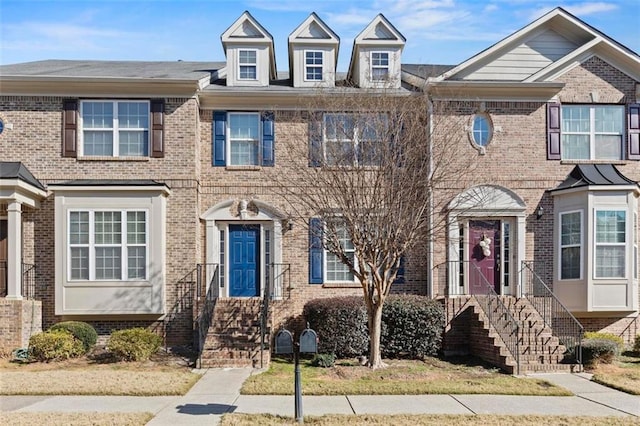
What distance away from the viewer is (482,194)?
1706cm

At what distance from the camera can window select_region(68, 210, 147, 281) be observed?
15.9 meters

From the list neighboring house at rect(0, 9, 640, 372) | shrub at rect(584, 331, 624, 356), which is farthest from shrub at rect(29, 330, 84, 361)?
shrub at rect(584, 331, 624, 356)

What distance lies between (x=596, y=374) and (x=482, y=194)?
5612mm

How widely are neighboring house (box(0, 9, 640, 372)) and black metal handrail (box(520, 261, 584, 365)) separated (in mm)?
127

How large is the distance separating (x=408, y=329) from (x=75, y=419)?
27.1 ft

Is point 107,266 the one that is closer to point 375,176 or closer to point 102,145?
point 102,145

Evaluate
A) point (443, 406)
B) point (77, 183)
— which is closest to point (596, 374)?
point (443, 406)

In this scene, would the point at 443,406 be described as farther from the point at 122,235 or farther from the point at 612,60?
the point at 612,60

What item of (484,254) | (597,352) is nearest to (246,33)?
(484,254)

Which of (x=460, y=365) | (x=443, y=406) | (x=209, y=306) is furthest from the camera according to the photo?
(x=209, y=306)

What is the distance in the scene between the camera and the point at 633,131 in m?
17.4

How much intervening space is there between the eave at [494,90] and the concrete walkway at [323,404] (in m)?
8.36

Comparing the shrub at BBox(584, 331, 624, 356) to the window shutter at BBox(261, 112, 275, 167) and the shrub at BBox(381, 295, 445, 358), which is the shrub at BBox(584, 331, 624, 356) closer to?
the shrub at BBox(381, 295, 445, 358)

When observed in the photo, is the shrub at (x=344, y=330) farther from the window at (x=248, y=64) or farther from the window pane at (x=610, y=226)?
the window at (x=248, y=64)
